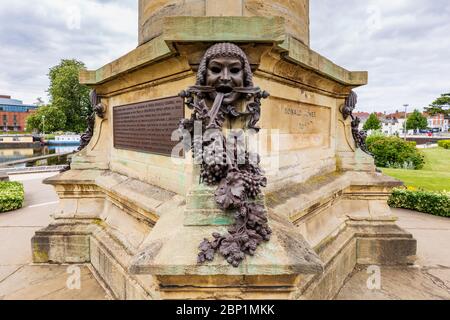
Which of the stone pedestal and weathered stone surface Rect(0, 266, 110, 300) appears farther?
weathered stone surface Rect(0, 266, 110, 300)

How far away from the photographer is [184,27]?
234cm

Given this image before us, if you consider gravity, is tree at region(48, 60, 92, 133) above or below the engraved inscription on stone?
above

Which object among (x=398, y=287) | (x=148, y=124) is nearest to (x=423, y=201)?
(x=398, y=287)

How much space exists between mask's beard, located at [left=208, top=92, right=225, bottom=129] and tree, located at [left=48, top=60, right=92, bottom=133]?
4076 centimetres

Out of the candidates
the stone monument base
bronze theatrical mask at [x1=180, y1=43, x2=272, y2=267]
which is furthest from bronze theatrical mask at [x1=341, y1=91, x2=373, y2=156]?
bronze theatrical mask at [x1=180, y1=43, x2=272, y2=267]

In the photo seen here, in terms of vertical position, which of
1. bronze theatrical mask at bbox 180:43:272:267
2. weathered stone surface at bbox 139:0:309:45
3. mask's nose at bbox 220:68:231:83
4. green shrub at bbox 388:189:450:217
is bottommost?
green shrub at bbox 388:189:450:217

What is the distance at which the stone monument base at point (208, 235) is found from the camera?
197 centimetres

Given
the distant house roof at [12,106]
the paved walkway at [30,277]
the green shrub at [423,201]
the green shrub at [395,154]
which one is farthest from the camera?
the distant house roof at [12,106]

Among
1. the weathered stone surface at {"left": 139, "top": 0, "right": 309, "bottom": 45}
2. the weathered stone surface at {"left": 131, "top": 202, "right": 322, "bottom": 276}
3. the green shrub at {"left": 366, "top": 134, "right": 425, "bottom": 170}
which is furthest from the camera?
the green shrub at {"left": 366, "top": 134, "right": 425, "bottom": 170}

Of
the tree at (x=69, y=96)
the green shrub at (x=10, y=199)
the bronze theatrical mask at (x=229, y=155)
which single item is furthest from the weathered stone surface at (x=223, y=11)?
the tree at (x=69, y=96)

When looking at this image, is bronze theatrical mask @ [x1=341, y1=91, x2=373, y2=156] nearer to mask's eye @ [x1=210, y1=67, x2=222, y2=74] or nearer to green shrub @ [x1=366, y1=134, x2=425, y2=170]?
mask's eye @ [x1=210, y1=67, x2=222, y2=74]

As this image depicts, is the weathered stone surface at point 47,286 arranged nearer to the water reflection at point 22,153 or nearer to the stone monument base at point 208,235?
the stone monument base at point 208,235

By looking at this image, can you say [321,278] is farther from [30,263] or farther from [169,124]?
[30,263]

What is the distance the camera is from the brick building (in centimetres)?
9562
